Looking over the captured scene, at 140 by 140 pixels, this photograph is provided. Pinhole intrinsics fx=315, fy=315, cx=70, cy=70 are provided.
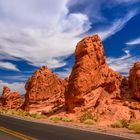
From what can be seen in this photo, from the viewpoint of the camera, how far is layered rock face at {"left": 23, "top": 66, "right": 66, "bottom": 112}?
61.8m

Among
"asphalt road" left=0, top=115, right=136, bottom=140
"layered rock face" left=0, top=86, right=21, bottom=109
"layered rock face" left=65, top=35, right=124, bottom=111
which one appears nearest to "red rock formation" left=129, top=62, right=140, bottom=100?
"layered rock face" left=65, top=35, right=124, bottom=111

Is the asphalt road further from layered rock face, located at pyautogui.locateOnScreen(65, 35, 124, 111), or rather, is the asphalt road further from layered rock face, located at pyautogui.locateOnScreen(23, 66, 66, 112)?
layered rock face, located at pyautogui.locateOnScreen(23, 66, 66, 112)

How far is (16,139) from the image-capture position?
49.3 feet

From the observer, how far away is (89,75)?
40094mm

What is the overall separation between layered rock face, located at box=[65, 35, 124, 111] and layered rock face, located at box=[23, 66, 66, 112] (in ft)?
67.3

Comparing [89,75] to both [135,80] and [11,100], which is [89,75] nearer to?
[135,80]

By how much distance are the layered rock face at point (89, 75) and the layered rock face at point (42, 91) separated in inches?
808

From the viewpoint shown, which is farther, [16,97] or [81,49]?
[16,97]

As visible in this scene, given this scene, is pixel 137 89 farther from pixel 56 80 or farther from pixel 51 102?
pixel 56 80

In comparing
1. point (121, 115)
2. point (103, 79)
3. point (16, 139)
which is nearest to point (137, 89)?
point (121, 115)

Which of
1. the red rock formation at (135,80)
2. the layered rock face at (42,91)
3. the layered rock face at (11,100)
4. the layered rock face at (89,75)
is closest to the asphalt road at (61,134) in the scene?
the red rock formation at (135,80)

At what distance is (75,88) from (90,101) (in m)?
2.54

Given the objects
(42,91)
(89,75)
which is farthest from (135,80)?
(42,91)

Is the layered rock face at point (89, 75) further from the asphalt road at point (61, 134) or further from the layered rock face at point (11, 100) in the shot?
the layered rock face at point (11, 100)
